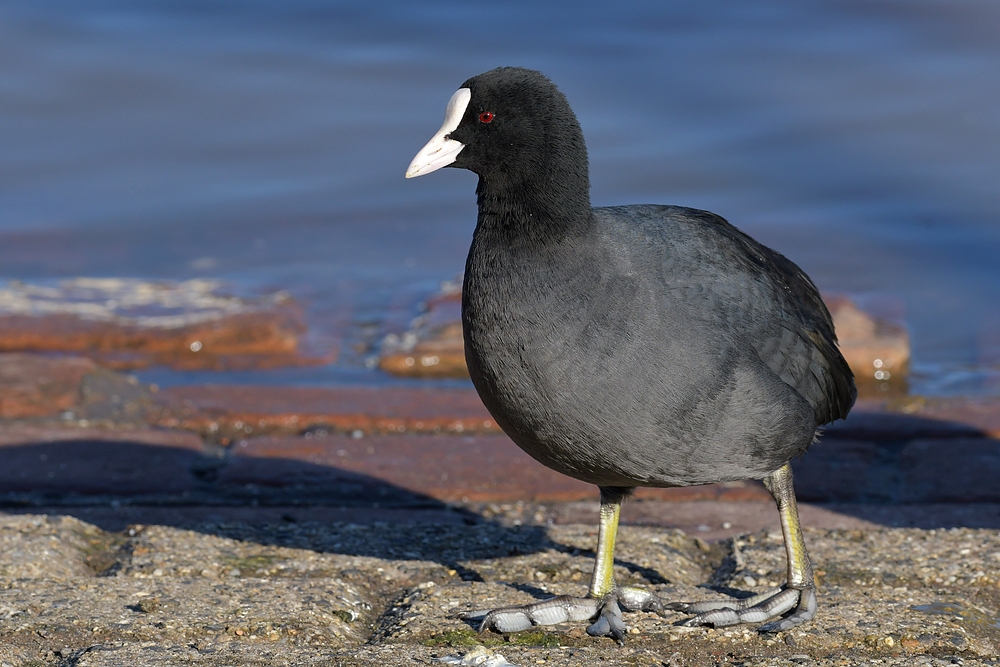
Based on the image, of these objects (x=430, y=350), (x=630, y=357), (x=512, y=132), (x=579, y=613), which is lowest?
(x=579, y=613)

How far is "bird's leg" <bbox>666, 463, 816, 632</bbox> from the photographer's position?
2.84 m

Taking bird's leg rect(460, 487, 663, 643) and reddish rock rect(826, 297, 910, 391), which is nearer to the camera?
bird's leg rect(460, 487, 663, 643)

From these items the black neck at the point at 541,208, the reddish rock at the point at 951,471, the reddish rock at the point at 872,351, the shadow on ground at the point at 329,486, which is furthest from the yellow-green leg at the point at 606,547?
the reddish rock at the point at 872,351

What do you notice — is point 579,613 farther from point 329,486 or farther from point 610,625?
point 329,486

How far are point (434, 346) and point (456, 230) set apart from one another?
5.83 feet

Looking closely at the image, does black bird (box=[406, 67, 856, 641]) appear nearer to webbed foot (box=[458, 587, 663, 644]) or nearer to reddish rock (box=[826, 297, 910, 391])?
webbed foot (box=[458, 587, 663, 644])

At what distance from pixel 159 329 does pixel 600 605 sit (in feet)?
8.70

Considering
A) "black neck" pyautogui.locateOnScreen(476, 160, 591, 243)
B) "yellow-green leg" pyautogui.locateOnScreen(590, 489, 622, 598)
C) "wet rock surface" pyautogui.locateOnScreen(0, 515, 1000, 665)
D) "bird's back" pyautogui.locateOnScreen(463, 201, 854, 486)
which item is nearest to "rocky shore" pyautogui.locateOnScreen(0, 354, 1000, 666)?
"wet rock surface" pyautogui.locateOnScreen(0, 515, 1000, 665)

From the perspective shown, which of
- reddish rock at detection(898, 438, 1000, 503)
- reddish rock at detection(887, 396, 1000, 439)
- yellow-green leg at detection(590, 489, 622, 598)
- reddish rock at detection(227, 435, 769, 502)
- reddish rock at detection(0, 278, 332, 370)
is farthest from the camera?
reddish rock at detection(0, 278, 332, 370)

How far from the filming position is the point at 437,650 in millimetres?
2627

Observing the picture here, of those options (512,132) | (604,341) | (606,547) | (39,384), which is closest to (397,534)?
(606,547)

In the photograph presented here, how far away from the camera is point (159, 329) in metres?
5.05

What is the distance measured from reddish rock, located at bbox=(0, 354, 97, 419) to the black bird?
6.22 ft

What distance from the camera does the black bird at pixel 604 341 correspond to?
2.82 meters
